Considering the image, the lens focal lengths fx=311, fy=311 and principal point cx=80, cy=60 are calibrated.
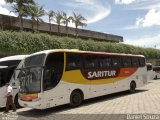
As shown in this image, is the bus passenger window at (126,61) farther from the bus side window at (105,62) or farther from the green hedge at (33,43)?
the green hedge at (33,43)

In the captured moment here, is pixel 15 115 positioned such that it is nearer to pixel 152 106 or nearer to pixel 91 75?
pixel 91 75

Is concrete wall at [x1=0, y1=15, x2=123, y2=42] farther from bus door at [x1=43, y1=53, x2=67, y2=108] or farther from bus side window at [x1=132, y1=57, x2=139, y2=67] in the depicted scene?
bus door at [x1=43, y1=53, x2=67, y2=108]

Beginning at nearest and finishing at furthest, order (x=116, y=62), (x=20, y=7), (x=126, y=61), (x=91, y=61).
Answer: (x=91, y=61) < (x=116, y=62) < (x=126, y=61) < (x=20, y=7)

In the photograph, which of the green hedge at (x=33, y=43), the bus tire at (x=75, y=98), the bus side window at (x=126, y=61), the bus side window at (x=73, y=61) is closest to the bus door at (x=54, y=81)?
the bus side window at (x=73, y=61)

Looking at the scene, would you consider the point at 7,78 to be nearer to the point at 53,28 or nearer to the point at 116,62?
the point at 116,62

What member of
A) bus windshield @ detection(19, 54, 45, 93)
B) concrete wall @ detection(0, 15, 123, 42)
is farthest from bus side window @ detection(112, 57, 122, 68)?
concrete wall @ detection(0, 15, 123, 42)

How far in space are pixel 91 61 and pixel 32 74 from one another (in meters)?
4.67

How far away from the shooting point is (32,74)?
15.2 m

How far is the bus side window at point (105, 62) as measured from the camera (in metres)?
19.6

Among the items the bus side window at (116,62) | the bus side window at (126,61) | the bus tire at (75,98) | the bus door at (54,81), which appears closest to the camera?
the bus door at (54,81)

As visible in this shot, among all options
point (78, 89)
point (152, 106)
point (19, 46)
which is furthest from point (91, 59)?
point (19, 46)

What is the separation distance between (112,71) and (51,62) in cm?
639

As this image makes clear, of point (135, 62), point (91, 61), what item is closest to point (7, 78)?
point (91, 61)

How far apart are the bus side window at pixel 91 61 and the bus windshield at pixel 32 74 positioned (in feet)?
11.4
